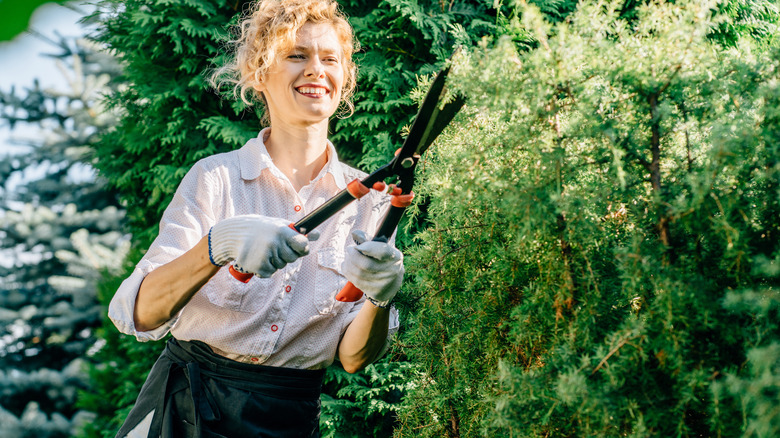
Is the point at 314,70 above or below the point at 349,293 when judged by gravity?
above

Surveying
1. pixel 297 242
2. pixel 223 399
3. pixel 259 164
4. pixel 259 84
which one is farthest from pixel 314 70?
pixel 223 399

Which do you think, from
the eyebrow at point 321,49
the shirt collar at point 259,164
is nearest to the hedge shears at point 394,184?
the shirt collar at point 259,164

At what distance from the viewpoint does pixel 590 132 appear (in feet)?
4.05

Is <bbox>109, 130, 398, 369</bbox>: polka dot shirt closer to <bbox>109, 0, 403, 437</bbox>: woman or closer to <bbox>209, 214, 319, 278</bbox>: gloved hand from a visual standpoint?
<bbox>109, 0, 403, 437</bbox>: woman

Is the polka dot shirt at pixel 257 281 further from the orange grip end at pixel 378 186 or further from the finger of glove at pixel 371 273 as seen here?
the orange grip end at pixel 378 186

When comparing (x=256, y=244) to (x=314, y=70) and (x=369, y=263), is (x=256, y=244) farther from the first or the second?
(x=314, y=70)

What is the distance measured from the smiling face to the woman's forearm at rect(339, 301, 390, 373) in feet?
2.47

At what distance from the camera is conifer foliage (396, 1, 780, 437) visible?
112cm

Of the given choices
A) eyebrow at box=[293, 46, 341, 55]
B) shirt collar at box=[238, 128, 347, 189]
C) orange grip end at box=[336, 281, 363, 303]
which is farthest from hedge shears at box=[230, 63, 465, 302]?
eyebrow at box=[293, 46, 341, 55]

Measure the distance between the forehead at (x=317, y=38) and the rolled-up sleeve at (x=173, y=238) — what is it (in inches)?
23.4

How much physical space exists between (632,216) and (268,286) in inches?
50.4

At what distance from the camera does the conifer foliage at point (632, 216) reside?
112 centimetres

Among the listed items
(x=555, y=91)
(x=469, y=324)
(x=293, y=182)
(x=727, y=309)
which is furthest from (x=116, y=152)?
(x=727, y=309)

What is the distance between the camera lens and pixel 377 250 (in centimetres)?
177
